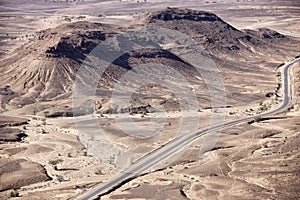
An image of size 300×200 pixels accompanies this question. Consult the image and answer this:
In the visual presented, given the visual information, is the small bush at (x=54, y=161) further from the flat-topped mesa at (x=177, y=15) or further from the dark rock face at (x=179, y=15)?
the dark rock face at (x=179, y=15)

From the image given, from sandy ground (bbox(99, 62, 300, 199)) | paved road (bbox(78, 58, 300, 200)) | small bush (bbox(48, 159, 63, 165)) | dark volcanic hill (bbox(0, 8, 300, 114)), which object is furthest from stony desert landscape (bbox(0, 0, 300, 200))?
small bush (bbox(48, 159, 63, 165))

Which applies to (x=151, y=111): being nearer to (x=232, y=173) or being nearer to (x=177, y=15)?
(x=232, y=173)

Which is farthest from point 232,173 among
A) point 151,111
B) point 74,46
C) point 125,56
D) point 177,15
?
point 177,15

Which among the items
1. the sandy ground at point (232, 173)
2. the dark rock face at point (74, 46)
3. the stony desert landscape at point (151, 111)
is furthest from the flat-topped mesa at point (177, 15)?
the sandy ground at point (232, 173)

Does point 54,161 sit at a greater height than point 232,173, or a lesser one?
lesser

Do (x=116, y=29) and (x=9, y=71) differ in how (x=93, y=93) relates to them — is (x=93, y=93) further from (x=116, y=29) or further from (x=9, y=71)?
(x=116, y=29)

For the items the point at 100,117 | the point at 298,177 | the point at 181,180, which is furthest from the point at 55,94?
the point at 298,177
